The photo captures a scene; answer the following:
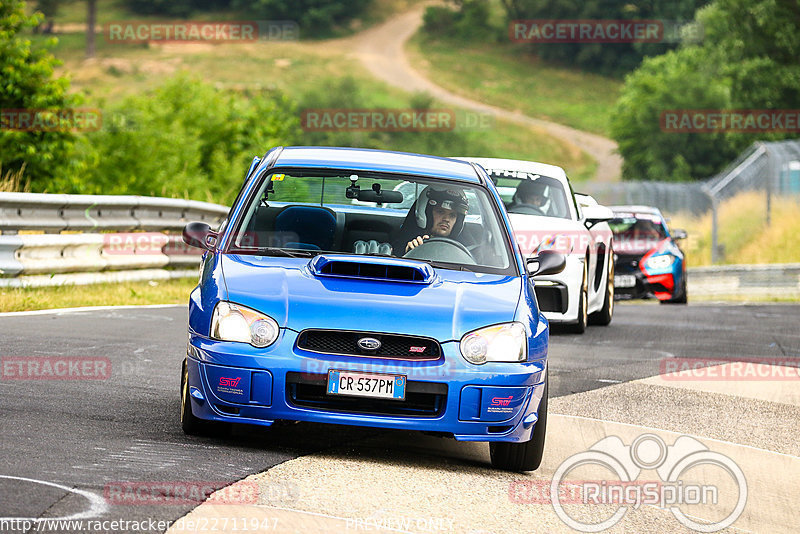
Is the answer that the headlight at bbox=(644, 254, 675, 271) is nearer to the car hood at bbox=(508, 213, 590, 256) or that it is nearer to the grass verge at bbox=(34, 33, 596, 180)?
the car hood at bbox=(508, 213, 590, 256)

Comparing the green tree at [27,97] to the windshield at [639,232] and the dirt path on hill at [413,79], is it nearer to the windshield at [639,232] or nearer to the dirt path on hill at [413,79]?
the windshield at [639,232]

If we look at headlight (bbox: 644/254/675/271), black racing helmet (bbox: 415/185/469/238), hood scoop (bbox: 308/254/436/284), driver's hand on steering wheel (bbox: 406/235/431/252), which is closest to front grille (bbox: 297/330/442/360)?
hood scoop (bbox: 308/254/436/284)

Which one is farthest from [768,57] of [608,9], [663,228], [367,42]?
[367,42]

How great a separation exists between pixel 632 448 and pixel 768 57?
48398 millimetres

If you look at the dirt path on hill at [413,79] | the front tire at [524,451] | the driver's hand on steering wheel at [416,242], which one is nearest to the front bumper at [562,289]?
the driver's hand on steering wheel at [416,242]

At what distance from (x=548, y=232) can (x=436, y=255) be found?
5.86m

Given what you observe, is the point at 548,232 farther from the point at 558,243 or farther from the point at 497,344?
the point at 497,344

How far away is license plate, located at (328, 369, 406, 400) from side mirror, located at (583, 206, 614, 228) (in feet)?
26.0

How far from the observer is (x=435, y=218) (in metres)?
7.94

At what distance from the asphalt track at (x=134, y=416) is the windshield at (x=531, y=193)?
1.35 m

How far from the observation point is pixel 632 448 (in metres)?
7.68

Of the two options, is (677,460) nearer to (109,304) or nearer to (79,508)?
(79,508)

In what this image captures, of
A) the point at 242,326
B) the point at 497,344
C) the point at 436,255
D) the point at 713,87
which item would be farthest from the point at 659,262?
the point at 713,87

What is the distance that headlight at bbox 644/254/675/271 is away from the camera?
19.2 m
